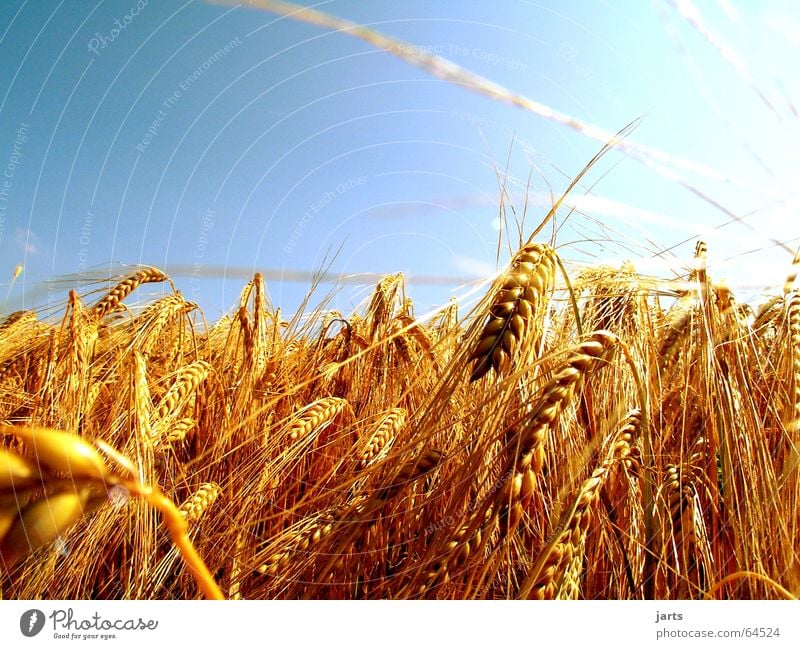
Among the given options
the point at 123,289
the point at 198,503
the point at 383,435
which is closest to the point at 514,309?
the point at 383,435

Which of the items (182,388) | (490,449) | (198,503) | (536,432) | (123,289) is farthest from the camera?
(123,289)

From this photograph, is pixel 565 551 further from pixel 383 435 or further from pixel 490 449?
pixel 383 435

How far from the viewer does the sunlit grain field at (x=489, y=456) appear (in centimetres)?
56

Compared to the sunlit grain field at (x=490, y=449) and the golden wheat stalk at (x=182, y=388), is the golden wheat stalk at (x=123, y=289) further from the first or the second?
the golden wheat stalk at (x=182, y=388)

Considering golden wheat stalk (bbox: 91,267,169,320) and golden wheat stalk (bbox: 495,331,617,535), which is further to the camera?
golden wheat stalk (bbox: 91,267,169,320)

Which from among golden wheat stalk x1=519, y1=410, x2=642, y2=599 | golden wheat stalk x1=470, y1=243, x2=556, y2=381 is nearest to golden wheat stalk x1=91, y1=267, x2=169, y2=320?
golden wheat stalk x1=470, y1=243, x2=556, y2=381

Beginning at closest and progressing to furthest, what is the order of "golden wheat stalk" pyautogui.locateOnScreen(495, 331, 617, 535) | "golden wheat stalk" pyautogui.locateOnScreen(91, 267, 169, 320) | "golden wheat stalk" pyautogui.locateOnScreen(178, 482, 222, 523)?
"golden wheat stalk" pyautogui.locateOnScreen(495, 331, 617, 535), "golden wheat stalk" pyautogui.locateOnScreen(178, 482, 222, 523), "golden wheat stalk" pyautogui.locateOnScreen(91, 267, 169, 320)

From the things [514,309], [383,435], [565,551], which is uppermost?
[514,309]

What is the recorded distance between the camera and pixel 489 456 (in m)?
0.64

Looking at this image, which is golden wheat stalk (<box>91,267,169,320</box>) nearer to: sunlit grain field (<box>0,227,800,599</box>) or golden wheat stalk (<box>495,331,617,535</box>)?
sunlit grain field (<box>0,227,800,599</box>)

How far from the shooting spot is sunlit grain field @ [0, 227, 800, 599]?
564 mm

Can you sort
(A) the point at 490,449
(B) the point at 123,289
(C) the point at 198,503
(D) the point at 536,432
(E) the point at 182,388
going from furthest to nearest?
(B) the point at 123,289
(E) the point at 182,388
(C) the point at 198,503
(A) the point at 490,449
(D) the point at 536,432

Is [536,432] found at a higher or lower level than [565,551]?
higher

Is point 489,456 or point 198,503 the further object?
point 198,503
